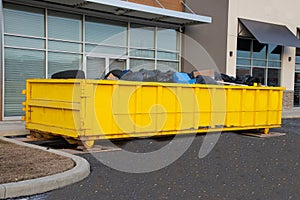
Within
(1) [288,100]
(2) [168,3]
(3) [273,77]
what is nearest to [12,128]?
(2) [168,3]

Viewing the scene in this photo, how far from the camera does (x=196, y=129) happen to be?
1005 cm

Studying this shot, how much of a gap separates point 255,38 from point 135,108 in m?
11.0

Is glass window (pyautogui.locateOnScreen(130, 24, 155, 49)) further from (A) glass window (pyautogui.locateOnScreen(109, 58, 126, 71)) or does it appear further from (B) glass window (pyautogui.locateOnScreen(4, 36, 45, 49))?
(B) glass window (pyautogui.locateOnScreen(4, 36, 45, 49))

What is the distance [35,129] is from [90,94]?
2208 mm

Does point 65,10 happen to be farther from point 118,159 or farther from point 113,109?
point 118,159

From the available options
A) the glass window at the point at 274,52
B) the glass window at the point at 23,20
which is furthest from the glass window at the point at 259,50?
the glass window at the point at 23,20

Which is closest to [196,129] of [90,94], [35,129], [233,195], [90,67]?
[90,94]

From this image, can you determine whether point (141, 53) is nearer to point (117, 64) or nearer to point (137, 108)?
point (117, 64)

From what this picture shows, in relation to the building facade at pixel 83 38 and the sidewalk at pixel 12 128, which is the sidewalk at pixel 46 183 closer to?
the sidewalk at pixel 12 128

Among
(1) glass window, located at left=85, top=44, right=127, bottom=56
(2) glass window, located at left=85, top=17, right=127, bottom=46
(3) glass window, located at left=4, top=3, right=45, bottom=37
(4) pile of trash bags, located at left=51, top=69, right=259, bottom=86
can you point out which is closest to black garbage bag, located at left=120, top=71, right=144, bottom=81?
(4) pile of trash bags, located at left=51, top=69, right=259, bottom=86

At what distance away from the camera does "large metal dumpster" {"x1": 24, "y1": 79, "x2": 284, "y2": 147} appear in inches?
314

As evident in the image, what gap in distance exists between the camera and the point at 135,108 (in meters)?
8.78

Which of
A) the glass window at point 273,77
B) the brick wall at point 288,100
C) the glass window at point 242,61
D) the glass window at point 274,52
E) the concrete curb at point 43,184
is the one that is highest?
the glass window at point 274,52

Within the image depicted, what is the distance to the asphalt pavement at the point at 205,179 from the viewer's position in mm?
5254
